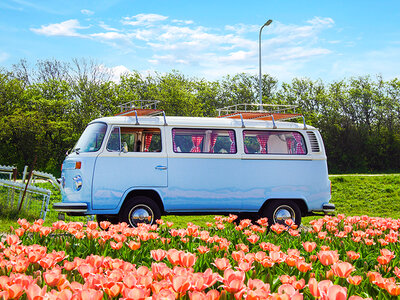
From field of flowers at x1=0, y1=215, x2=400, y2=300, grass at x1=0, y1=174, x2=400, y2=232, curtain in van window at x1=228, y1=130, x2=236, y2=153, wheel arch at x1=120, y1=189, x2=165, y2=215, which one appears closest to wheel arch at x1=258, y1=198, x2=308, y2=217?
curtain in van window at x1=228, y1=130, x2=236, y2=153

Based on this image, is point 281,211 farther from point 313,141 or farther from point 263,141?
point 313,141

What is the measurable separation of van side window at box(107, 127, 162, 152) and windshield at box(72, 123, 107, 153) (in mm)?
208

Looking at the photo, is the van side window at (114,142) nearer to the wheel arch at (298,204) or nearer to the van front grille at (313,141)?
the wheel arch at (298,204)

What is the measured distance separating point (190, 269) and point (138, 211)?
20.7 ft

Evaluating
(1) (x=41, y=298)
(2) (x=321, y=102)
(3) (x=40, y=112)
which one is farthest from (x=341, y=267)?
(2) (x=321, y=102)

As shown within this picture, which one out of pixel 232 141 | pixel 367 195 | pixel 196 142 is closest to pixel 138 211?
pixel 196 142

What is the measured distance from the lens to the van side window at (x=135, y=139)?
31.0 feet

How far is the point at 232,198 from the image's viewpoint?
32.4ft

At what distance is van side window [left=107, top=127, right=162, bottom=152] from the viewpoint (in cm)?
945

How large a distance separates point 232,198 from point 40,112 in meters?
26.7

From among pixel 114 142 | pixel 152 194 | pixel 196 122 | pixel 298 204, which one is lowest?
pixel 298 204

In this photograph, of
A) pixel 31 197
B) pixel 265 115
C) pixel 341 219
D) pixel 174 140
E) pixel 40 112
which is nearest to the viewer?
pixel 341 219

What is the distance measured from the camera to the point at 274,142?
10.6 m

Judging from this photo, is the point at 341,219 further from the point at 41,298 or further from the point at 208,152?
the point at 41,298
